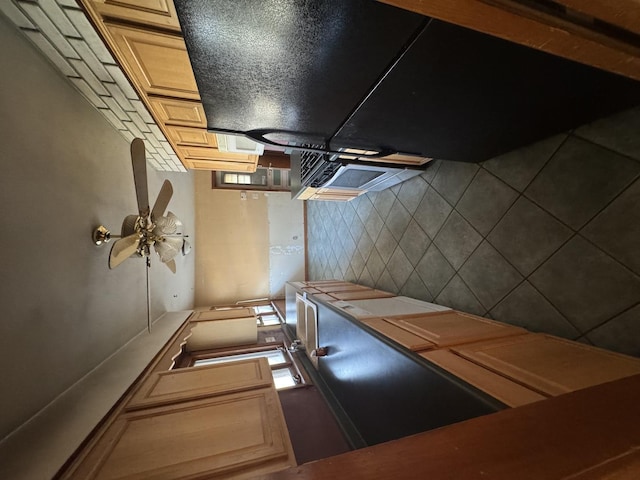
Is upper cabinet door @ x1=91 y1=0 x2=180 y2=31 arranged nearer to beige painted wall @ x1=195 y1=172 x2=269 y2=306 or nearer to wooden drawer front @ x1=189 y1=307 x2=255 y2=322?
wooden drawer front @ x1=189 y1=307 x2=255 y2=322

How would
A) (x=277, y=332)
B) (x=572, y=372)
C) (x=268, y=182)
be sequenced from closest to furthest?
(x=572, y=372) → (x=277, y=332) → (x=268, y=182)

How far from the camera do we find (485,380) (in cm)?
67

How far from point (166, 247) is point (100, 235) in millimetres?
351

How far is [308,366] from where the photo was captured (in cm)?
215

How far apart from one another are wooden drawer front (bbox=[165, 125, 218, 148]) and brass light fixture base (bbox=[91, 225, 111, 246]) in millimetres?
682

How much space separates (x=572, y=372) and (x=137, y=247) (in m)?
1.96

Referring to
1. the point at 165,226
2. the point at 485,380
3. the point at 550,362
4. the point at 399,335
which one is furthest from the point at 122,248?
the point at 550,362

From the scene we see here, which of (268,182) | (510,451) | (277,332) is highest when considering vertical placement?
(268,182)

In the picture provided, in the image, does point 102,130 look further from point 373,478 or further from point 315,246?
point 315,246

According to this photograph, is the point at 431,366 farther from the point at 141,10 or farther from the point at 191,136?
the point at 191,136

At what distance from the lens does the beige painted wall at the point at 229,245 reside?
4121 mm

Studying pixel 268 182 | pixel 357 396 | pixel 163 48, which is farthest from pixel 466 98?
pixel 268 182

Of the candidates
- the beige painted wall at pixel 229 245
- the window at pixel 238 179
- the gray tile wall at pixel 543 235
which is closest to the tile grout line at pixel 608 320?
the gray tile wall at pixel 543 235

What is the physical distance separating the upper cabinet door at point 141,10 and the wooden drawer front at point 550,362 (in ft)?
4.81
